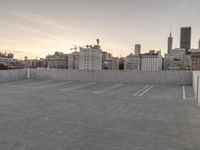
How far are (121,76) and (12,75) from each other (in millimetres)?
12651

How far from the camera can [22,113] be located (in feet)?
32.8

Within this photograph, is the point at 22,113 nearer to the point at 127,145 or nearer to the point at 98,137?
the point at 98,137

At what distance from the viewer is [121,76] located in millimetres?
26438

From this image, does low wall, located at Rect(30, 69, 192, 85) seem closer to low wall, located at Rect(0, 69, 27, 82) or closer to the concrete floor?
low wall, located at Rect(0, 69, 27, 82)

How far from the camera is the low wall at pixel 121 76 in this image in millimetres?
24533

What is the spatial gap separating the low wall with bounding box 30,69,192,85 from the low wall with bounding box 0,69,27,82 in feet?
4.56

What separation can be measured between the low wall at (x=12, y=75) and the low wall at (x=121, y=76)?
139 cm

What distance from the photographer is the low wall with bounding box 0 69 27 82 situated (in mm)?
25314

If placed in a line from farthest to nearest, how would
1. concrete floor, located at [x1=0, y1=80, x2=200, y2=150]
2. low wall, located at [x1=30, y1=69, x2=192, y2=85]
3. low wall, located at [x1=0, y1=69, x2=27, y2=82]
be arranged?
low wall, located at [x1=0, y1=69, x2=27, y2=82] → low wall, located at [x1=30, y1=69, x2=192, y2=85] → concrete floor, located at [x1=0, y1=80, x2=200, y2=150]

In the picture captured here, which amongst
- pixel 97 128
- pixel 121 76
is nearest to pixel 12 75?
pixel 121 76

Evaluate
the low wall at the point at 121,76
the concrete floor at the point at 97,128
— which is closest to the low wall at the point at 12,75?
the low wall at the point at 121,76

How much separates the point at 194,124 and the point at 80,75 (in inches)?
797

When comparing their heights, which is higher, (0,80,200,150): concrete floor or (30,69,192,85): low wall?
(30,69,192,85): low wall

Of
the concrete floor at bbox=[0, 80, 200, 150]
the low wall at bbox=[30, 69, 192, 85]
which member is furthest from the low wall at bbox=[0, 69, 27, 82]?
the concrete floor at bbox=[0, 80, 200, 150]
